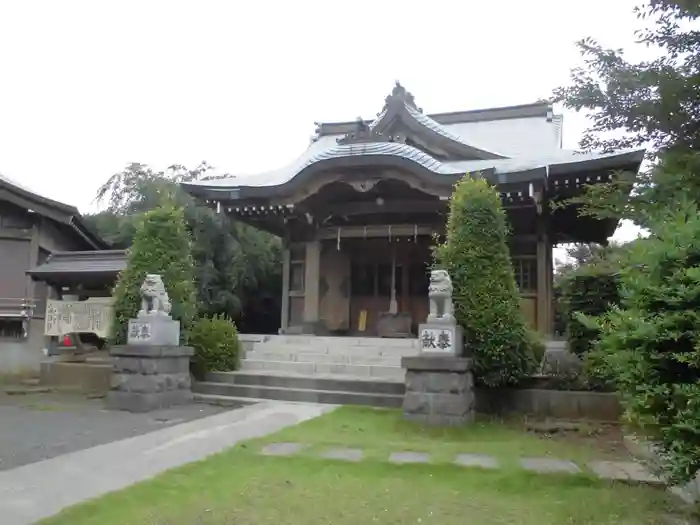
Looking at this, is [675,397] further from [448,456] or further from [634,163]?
[634,163]

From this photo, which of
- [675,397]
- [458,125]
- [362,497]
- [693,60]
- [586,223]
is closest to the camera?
[675,397]

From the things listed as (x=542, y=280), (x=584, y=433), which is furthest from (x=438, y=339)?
(x=542, y=280)

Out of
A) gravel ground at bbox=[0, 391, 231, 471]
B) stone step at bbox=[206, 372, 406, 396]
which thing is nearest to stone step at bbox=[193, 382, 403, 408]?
stone step at bbox=[206, 372, 406, 396]

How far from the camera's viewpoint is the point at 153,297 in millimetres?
9266

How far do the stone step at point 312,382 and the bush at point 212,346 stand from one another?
0.65 feet

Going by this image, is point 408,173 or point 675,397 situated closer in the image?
point 675,397

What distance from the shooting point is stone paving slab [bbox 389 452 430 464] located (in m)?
5.32

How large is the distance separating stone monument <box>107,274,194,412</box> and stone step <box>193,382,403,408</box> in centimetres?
57

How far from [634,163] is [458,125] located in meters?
10.4

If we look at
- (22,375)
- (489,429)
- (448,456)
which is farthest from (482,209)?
(22,375)

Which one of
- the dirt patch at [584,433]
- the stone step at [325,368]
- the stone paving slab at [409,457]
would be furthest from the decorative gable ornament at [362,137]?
the stone paving slab at [409,457]

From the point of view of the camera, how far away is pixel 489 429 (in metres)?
7.28

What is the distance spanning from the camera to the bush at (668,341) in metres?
3.45

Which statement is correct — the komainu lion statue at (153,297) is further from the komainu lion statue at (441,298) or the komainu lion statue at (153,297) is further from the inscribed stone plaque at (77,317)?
the komainu lion statue at (441,298)
